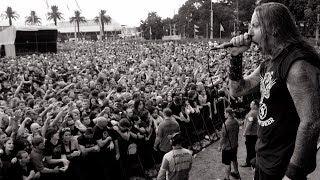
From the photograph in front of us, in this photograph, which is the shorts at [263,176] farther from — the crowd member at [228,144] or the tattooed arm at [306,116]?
the crowd member at [228,144]

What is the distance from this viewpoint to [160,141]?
27.5ft

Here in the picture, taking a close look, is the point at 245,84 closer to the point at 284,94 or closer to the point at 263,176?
the point at 284,94

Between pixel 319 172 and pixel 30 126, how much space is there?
5401 millimetres

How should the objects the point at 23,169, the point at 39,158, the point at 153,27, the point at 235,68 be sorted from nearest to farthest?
the point at 235,68, the point at 23,169, the point at 39,158, the point at 153,27

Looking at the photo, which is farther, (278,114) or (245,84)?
(245,84)

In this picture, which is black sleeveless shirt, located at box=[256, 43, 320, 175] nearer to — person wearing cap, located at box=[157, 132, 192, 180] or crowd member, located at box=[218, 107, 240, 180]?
person wearing cap, located at box=[157, 132, 192, 180]

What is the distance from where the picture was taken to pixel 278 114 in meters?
2.08

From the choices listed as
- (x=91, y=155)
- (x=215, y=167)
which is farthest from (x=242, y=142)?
(x=91, y=155)

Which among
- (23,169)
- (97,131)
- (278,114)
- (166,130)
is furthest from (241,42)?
(166,130)

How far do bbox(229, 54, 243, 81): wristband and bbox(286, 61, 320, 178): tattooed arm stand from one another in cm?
56

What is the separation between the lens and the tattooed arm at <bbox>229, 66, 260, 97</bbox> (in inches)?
96.3

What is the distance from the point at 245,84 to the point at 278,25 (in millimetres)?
500

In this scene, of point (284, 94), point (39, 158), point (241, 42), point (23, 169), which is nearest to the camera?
point (284, 94)

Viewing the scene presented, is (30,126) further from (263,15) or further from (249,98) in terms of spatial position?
(249,98)
